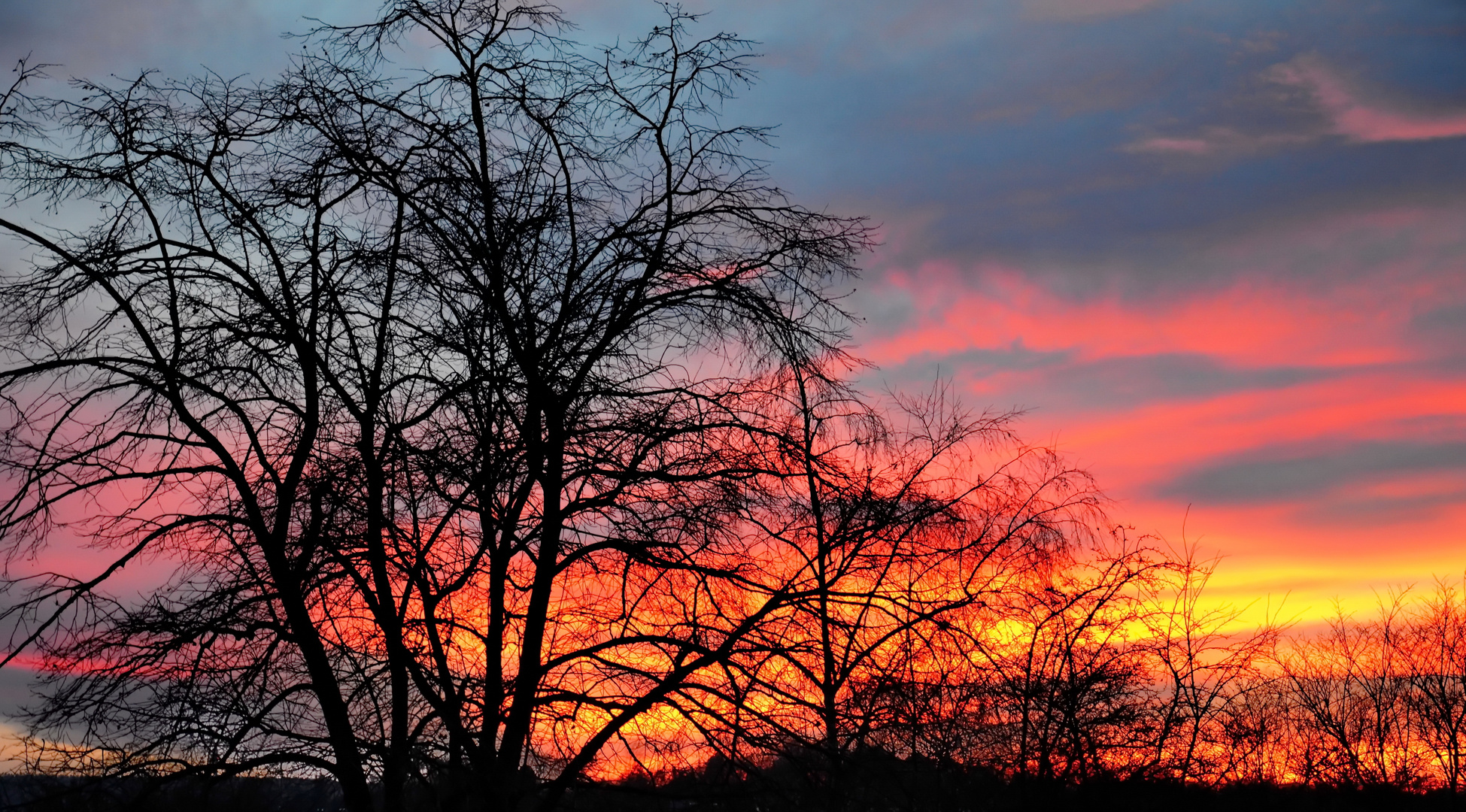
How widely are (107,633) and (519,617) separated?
9.26ft

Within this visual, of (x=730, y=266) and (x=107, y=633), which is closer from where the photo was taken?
(x=107, y=633)

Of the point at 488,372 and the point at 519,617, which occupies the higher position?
the point at 488,372

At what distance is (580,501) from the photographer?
8078 mm

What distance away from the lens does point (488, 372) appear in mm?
7801

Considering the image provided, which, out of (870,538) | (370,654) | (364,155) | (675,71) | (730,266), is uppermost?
(675,71)

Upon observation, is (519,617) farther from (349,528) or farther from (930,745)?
(930,745)

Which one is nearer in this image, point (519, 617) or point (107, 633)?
point (107, 633)

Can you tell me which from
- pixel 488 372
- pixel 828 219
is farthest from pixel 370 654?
pixel 828 219

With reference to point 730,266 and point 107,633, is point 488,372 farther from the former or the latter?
point 107,633

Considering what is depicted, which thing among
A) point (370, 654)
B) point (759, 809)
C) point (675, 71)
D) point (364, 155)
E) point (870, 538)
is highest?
point (675, 71)

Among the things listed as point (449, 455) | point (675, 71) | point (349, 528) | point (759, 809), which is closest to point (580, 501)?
point (449, 455)

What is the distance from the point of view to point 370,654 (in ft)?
27.5

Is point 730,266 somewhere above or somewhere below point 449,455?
Answer: above

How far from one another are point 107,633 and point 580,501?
3395mm
